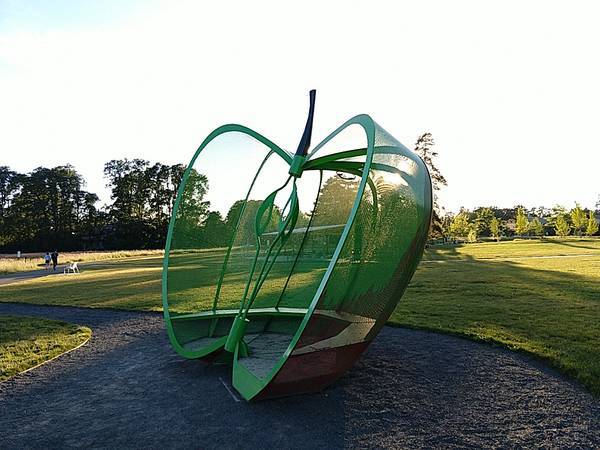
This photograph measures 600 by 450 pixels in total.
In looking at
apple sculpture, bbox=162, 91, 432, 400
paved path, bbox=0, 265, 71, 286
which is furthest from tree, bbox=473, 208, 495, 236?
apple sculpture, bbox=162, 91, 432, 400

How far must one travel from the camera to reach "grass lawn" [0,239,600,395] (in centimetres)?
730

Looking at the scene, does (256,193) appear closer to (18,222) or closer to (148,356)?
(148,356)

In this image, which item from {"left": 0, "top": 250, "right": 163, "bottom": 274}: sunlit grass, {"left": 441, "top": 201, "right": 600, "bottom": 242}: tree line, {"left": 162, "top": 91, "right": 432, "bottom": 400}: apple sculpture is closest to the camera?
{"left": 162, "top": 91, "right": 432, "bottom": 400}: apple sculpture

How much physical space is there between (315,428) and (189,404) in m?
1.68

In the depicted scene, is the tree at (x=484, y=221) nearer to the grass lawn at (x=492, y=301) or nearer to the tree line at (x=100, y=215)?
the tree line at (x=100, y=215)

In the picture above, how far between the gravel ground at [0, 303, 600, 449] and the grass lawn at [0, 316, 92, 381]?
447 millimetres

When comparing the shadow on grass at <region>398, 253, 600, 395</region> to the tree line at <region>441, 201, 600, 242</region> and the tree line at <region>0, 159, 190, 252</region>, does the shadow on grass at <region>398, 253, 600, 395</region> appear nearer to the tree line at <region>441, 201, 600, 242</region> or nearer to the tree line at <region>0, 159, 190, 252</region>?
the tree line at <region>441, 201, 600, 242</region>

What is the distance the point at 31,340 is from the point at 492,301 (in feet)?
36.2

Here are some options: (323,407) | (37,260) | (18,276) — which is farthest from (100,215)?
(323,407)

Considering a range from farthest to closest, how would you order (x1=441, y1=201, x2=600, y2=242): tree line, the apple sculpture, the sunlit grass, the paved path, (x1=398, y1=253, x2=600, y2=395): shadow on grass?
(x1=441, y1=201, x2=600, y2=242): tree line
the sunlit grass
the paved path
(x1=398, y1=253, x2=600, y2=395): shadow on grass
the apple sculpture

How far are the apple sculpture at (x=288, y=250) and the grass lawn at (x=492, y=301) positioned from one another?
1.01 feet

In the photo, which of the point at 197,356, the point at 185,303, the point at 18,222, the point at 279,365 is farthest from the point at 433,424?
the point at 18,222

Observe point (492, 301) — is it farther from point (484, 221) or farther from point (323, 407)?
point (484, 221)

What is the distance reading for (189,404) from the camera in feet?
17.1
